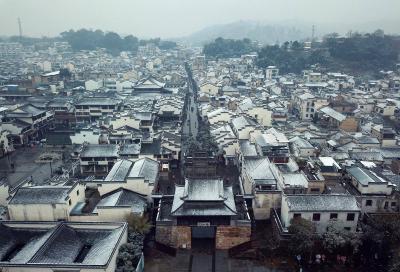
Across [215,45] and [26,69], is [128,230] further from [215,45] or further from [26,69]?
[215,45]

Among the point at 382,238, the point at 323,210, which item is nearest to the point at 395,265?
the point at 382,238

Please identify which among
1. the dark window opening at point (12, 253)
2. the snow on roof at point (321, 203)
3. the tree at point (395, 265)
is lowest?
the tree at point (395, 265)

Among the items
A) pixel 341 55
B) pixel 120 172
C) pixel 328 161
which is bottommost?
pixel 120 172

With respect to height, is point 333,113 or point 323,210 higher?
point 333,113

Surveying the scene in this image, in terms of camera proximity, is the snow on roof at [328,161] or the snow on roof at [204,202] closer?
the snow on roof at [204,202]

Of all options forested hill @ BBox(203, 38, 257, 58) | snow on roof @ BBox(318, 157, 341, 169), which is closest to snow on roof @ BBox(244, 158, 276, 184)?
snow on roof @ BBox(318, 157, 341, 169)

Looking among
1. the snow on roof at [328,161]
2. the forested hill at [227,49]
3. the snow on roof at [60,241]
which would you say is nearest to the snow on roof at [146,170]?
the snow on roof at [60,241]

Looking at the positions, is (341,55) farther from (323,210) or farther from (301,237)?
(301,237)

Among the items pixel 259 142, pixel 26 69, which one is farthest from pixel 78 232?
pixel 26 69

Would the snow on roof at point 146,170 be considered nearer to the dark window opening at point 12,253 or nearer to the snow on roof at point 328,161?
the dark window opening at point 12,253
